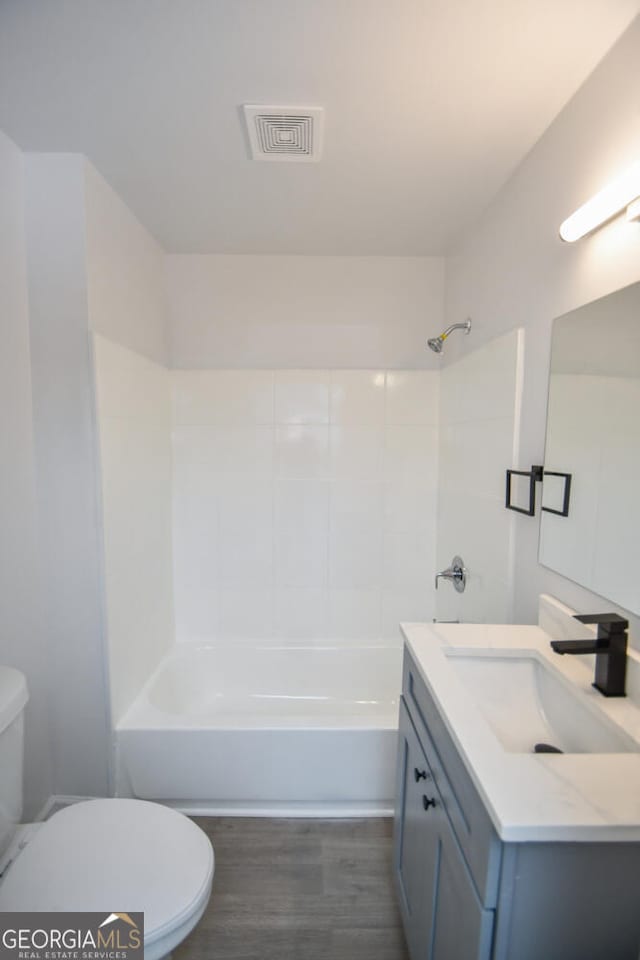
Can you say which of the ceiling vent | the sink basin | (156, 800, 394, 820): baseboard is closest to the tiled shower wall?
(156, 800, 394, 820): baseboard

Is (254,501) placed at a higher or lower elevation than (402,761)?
higher

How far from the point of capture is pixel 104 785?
163 centimetres

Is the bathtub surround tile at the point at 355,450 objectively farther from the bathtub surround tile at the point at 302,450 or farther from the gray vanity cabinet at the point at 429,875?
the gray vanity cabinet at the point at 429,875

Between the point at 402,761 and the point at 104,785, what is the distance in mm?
1187

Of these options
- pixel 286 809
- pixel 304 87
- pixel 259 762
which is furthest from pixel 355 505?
pixel 304 87

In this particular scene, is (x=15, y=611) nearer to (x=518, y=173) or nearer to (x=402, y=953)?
(x=402, y=953)

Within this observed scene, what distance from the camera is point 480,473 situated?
1.77 meters

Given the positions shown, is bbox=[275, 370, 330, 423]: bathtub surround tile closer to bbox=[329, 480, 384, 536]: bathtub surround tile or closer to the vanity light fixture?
bbox=[329, 480, 384, 536]: bathtub surround tile

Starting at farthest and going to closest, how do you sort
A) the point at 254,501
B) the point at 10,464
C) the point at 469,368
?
the point at 254,501 < the point at 469,368 < the point at 10,464

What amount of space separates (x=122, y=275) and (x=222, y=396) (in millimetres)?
728

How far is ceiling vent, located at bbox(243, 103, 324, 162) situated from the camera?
121 centimetres

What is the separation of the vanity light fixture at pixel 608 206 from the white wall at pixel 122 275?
1493 millimetres

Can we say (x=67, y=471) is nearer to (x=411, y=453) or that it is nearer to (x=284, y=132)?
(x=284, y=132)

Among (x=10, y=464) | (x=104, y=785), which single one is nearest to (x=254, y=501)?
(x=10, y=464)
